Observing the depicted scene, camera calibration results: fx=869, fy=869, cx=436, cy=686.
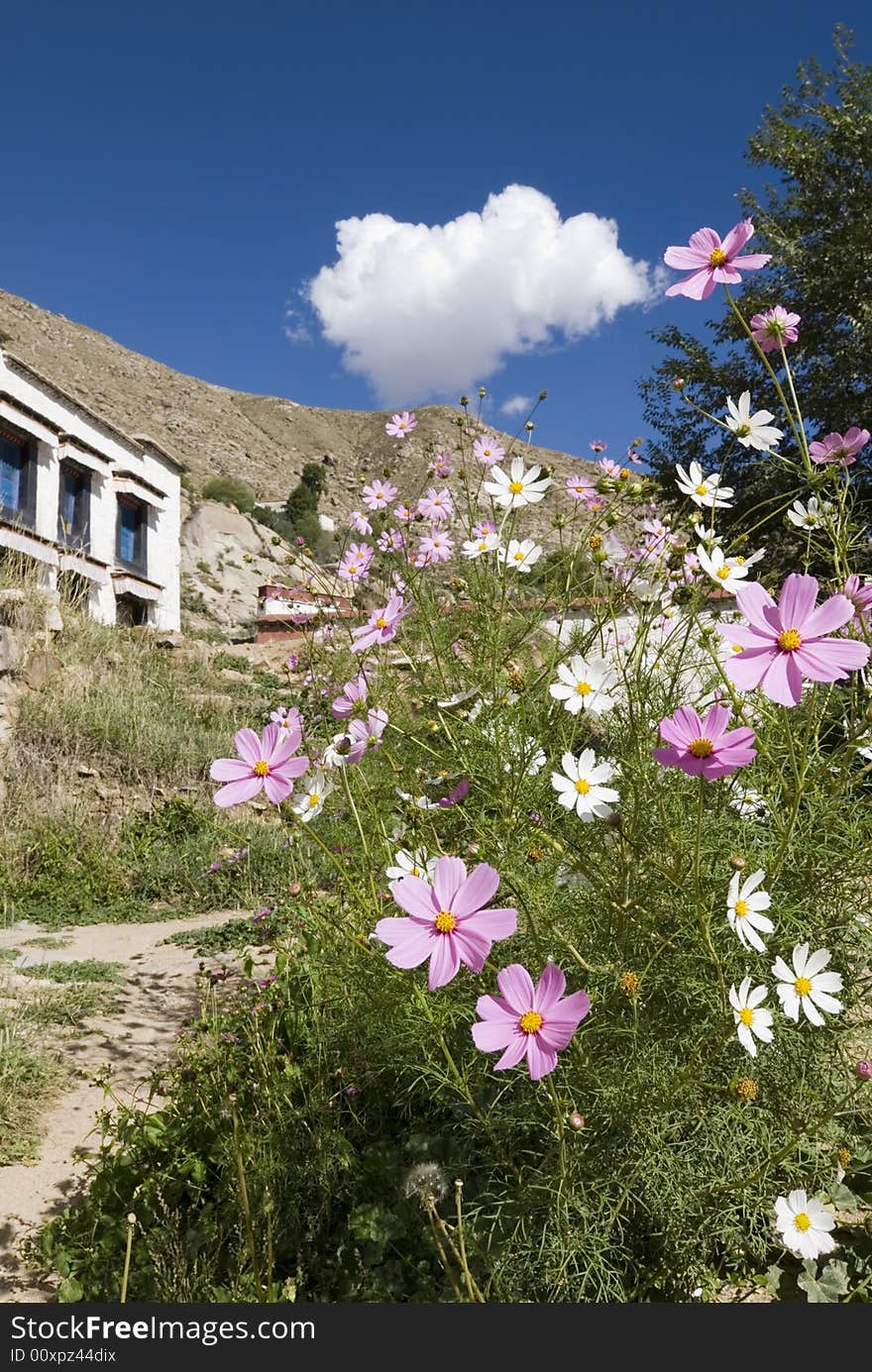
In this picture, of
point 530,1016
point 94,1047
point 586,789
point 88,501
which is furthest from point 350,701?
point 88,501

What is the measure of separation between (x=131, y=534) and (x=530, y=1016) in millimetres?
15818

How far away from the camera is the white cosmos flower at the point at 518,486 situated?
1781 millimetres

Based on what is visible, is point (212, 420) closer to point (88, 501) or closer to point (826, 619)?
point (88, 501)

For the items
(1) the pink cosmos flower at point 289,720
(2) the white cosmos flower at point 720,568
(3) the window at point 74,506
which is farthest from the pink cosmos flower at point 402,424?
(3) the window at point 74,506

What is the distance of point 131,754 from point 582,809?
18.9ft

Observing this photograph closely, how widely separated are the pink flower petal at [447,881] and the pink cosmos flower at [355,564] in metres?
1.36

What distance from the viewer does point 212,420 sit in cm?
4169

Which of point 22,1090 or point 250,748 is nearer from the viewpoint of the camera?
point 250,748

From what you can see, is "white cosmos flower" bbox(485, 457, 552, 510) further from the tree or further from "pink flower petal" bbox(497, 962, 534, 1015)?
the tree

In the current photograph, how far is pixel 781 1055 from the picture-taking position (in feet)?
4.72

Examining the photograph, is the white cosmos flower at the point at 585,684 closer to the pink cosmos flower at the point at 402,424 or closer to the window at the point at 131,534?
the pink cosmos flower at the point at 402,424

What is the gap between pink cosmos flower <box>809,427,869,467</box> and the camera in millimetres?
1431

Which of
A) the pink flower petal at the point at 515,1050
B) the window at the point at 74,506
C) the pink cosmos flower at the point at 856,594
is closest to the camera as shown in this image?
the pink flower petal at the point at 515,1050

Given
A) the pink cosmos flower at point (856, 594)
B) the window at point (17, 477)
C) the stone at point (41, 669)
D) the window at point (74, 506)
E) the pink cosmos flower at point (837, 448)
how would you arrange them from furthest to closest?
1. the window at point (74, 506)
2. the window at point (17, 477)
3. the stone at point (41, 669)
4. the pink cosmos flower at point (837, 448)
5. the pink cosmos flower at point (856, 594)
